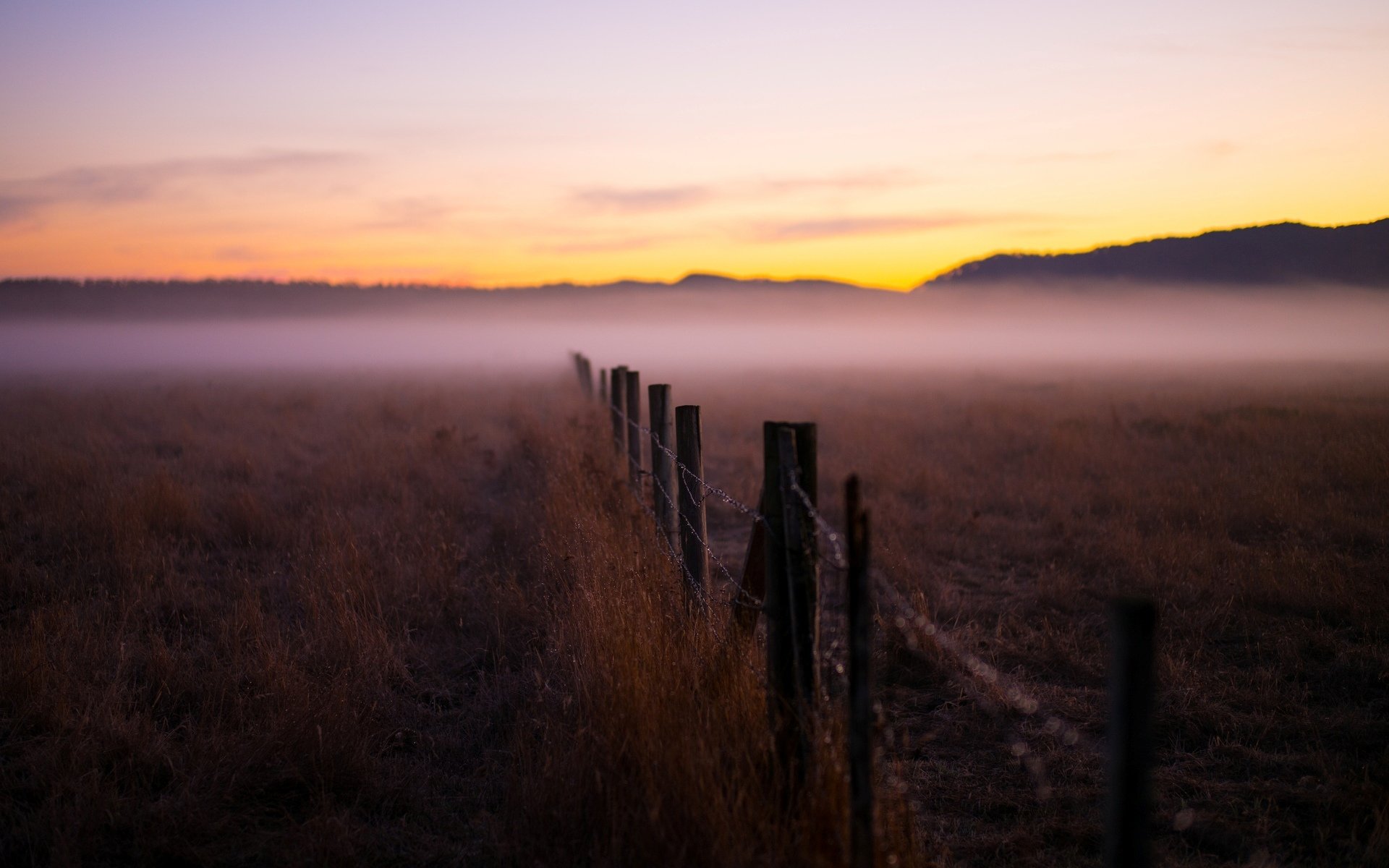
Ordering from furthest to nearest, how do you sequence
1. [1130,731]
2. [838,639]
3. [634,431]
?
[634,431], [838,639], [1130,731]

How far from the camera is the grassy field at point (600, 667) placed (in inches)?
118

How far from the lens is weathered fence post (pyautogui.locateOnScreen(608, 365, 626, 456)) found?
9078 mm

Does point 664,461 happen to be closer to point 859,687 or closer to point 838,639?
point 838,639

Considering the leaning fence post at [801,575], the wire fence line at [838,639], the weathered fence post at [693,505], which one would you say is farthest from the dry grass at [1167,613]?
the weathered fence post at [693,505]

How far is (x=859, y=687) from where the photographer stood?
1939 millimetres

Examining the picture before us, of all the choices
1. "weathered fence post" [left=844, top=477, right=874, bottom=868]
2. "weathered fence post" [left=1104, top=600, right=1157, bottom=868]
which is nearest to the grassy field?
"weathered fence post" [left=844, top=477, right=874, bottom=868]

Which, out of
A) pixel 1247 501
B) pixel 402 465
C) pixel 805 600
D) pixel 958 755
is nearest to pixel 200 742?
pixel 805 600

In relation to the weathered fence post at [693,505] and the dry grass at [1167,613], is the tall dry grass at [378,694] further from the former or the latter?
the dry grass at [1167,613]

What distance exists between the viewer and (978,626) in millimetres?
5566

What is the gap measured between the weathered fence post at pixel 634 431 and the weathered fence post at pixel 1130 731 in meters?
5.97

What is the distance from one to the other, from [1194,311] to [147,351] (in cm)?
20231

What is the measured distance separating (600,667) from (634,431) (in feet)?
14.9

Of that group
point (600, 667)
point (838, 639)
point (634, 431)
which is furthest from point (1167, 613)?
point (634, 431)

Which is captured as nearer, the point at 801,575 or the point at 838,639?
the point at 801,575
